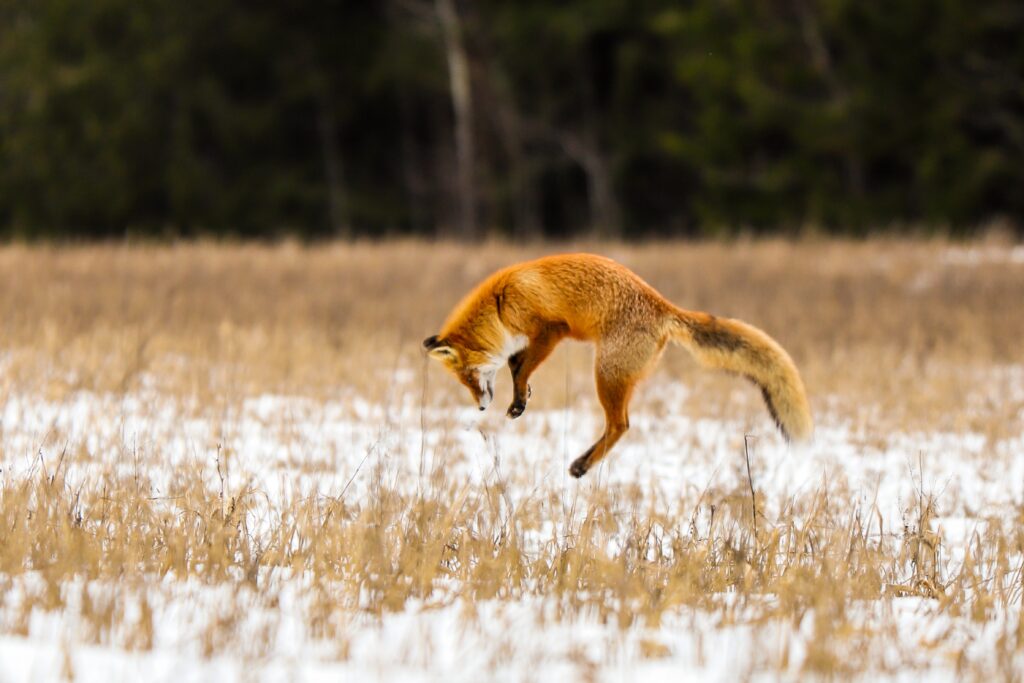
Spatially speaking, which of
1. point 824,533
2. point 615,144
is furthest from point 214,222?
point 824,533

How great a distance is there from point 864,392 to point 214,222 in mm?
27144

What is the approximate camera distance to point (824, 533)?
4746mm

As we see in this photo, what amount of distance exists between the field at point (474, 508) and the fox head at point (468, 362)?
254mm

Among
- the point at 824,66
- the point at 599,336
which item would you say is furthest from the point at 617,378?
the point at 824,66

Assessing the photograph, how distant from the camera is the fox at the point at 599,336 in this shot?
4336 millimetres

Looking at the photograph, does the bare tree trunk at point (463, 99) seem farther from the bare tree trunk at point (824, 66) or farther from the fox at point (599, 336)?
the fox at point (599, 336)

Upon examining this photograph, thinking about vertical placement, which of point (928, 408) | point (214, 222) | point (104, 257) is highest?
point (214, 222)

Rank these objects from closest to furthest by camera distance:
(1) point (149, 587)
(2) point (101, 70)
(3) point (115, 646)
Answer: (3) point (115, 646)
(1) point (149, 587)
(2) point (101, 70)

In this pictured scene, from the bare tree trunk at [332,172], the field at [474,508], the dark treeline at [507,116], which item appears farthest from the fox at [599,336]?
the bare tree trunk at [332,172]

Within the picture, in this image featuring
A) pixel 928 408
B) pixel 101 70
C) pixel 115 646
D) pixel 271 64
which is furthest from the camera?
pixel 271 64

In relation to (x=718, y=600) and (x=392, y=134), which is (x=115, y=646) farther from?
(x=392, y=134)

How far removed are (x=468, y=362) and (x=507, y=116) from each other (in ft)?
85.0

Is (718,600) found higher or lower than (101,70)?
lower

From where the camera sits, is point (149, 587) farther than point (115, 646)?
Yes
